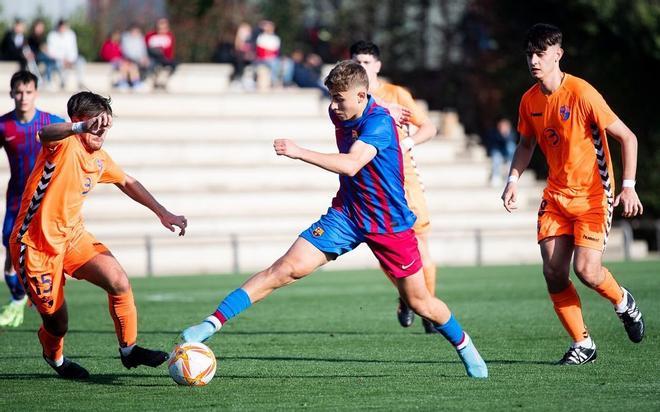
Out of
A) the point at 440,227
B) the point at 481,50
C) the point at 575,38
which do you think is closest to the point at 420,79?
the point at 481,50

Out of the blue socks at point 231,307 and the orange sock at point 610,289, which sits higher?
the blue socks at point 231,307

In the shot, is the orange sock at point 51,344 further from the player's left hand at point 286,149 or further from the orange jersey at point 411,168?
the orange jersey at point 411,168

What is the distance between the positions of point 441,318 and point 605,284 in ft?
4.76

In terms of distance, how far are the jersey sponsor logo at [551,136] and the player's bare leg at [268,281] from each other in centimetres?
201

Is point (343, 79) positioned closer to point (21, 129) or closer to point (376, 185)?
point (376, 185)

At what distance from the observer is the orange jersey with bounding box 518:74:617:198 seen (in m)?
8.62

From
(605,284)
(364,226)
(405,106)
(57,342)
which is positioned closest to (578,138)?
(605,284)

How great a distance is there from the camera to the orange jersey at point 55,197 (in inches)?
324

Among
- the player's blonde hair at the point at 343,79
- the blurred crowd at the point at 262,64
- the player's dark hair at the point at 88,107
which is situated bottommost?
the blurred crowd at the point at 262,64

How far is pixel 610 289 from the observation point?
880cm

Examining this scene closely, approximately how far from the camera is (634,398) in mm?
7168

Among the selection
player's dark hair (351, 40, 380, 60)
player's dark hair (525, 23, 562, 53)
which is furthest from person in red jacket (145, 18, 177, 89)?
player's dark hair (525, 23, 562, 53)

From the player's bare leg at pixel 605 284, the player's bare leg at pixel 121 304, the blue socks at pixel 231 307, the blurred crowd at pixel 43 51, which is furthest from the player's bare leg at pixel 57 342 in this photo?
the blurred crowd at pixel 43 51

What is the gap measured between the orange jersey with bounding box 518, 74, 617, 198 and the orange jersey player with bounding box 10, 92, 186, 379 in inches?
128
